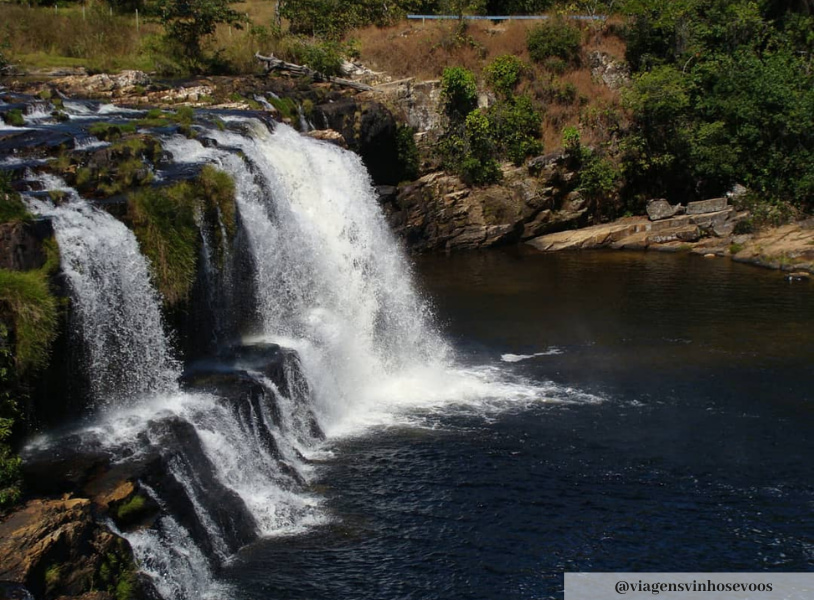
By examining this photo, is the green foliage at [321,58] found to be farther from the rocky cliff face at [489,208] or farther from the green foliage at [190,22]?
the rocky cliff face at [489,208]

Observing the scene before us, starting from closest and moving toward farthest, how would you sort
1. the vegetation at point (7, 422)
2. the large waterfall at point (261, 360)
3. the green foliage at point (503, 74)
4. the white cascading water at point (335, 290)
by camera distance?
the vegetation at point (7, 422) → the large waterfall at point (261, 360) → the white cascading water at point (335, 290) → the green foliage at point (503, 74)

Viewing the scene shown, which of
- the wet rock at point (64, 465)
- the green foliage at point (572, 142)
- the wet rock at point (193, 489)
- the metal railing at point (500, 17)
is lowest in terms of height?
the wet rock at point (193, 489)

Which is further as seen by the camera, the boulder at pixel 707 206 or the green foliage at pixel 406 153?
the boulder at pixel 707 206

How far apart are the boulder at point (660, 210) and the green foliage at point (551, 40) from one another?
1088cm

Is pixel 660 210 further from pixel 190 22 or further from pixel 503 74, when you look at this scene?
pixel 190 22

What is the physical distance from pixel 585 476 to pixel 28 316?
39.4ft

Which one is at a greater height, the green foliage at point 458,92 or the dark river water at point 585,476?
the green foliage at point 458,92

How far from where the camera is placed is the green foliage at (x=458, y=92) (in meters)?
42.3

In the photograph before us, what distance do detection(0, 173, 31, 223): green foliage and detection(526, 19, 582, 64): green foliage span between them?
114ft

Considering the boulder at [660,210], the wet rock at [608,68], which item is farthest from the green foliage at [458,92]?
the boulder at [660,210]

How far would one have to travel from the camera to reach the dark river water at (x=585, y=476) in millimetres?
14922

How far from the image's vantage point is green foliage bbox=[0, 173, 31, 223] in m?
17.7

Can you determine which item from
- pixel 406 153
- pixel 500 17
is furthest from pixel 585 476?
pixel 500 17

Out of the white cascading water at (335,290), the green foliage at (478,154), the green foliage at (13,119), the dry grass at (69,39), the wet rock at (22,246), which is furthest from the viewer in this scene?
the green foliage at (478,154)
